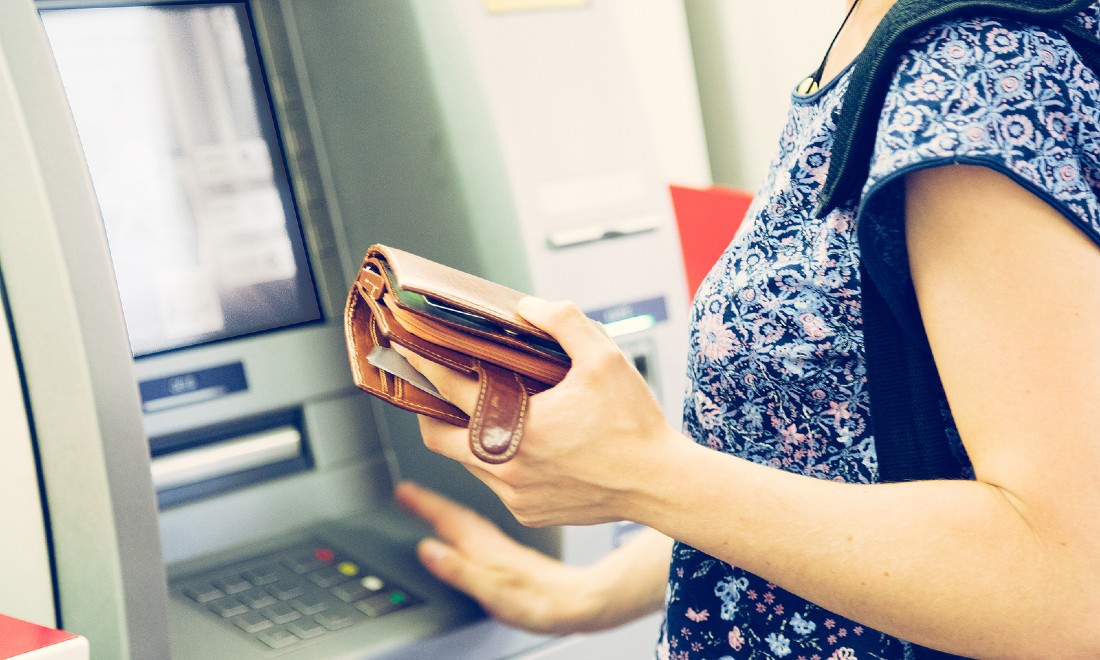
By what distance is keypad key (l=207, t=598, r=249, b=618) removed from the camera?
4.22 ft

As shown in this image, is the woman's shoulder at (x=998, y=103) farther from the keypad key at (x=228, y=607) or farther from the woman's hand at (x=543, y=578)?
A: the keypad key at (x=228, y=607)

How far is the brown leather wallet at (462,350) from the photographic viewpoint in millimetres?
727

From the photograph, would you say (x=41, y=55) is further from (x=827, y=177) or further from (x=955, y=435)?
(x=955, y=435)

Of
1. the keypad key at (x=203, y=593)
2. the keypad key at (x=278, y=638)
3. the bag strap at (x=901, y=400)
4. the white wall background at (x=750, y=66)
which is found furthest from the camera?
the white wall background at (x=750, y=66)

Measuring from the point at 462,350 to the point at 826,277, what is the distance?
0.92ft

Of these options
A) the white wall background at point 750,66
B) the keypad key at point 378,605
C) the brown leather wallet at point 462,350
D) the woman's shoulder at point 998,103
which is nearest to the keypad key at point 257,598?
the keypad key at point 378,605

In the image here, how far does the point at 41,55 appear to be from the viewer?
1.05m

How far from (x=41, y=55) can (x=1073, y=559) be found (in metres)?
1.07

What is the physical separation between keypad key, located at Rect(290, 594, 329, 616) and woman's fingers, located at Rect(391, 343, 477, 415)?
2.15 feet

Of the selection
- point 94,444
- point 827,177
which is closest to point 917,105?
point 827,177

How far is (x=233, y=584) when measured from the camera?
1.36m

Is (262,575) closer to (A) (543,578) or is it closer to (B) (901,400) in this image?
(A) (543,578)

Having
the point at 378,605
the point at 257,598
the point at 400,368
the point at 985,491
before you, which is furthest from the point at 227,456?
the point at 985,491

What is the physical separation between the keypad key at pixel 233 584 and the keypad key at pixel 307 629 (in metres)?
0.12
